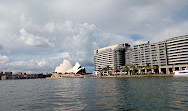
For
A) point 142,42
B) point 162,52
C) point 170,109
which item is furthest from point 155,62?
point 170,109

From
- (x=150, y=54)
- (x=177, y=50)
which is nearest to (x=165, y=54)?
(x=177, y=50)

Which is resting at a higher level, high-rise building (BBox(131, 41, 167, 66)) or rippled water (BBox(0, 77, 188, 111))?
high-rise building (BBox(131, 41, 167, 66))

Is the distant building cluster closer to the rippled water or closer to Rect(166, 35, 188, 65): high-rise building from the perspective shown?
Rect(166, 35, 188, 65): high-rise building

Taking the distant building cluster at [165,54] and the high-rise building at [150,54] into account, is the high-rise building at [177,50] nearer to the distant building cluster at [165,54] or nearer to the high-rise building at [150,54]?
the distant building cluster at [165,54]

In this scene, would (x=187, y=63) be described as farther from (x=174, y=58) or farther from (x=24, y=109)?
(x=24, y=109)

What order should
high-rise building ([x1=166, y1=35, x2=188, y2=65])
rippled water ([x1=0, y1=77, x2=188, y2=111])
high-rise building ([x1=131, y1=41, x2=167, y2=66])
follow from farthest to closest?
high-rise building ([x1=131, y1=41, x2=167, y2=66]) → high-rise building ([x1=166, y1=35, x2=188, y2=65]) → rippled water ([x1=0, y1=77, x2=188, y2=111])

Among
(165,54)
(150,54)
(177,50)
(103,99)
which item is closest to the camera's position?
(103,99)

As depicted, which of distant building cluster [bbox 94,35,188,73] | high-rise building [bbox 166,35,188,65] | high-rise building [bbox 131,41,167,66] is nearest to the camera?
high-rise building [bbox 166,35,188,65]

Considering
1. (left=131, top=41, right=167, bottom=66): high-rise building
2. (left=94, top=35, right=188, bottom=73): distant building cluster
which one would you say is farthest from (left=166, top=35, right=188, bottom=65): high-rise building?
(left=131, top=41, right=167, bottom=66): high-rise building

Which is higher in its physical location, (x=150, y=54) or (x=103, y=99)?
(x=150, y=54)

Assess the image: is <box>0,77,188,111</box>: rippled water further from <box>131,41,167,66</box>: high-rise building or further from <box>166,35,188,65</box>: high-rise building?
<box>131,41,167,66</box>: high-rise building

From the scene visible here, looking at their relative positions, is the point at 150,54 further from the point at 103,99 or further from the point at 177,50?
the point at 103,99

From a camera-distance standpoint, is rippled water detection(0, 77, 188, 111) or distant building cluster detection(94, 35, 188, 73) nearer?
rippled water detection(0, 77, 188, 111)

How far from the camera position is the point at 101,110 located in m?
20.5
